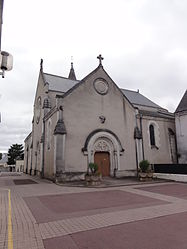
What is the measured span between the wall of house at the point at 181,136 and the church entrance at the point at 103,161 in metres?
9.48

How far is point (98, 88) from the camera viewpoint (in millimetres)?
19500

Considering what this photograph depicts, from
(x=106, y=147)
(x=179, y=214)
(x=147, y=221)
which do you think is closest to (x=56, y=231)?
(x=147, y=221)

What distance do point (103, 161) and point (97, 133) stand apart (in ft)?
9.22

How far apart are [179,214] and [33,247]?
4881 mm

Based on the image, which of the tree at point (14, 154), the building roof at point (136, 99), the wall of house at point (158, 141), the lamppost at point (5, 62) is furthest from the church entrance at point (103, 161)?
the tree at point (14, 154)

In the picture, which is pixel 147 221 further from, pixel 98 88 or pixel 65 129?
pixel 98 88

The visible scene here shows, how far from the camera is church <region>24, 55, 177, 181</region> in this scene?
16531mm

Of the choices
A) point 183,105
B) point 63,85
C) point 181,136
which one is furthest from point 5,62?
point 183,105

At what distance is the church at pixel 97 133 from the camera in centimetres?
1653

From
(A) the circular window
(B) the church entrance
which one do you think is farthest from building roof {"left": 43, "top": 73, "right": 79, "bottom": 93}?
(B) the church entrance

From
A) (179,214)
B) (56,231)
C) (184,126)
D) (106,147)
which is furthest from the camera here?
(184,126)

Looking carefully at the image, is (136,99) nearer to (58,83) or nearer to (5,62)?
(58,83)

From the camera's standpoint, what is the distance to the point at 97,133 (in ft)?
59.2

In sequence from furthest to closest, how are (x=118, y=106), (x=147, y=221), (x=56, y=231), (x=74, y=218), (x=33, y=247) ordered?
1. (x=118, y=106)
2. (x=74, y=218)
3. (x=147, y=221)
4. (x=56, y=231)
5. (x=33, y=247)
